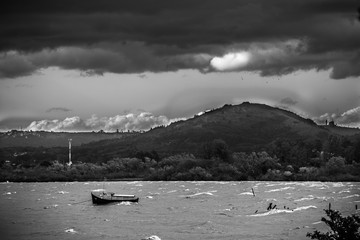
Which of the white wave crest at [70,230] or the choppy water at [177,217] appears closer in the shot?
the choppy water at [177,217]

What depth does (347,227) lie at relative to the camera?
1415 inches

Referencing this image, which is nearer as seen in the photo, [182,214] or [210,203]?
[182,214]

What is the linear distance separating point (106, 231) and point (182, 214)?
3034 centimetres

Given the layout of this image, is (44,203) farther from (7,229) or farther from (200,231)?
(200,231)

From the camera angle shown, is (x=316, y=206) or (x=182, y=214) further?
(x=316, y=206)

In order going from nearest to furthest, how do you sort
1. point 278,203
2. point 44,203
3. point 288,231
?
point 288,231
point 278,203
point 44,203

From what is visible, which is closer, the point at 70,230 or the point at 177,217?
the point at 70,230

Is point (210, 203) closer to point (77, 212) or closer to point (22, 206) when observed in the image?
point (77, 212)

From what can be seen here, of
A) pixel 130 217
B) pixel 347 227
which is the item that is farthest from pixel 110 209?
pixel 347 227

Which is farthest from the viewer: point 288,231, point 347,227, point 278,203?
point 278,203

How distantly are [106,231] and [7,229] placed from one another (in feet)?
55.3

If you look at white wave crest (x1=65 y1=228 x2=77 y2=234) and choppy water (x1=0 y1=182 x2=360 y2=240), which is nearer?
choppy water (x1=0 y1=182 x2=360 y2=240)

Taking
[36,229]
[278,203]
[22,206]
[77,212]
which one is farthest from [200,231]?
[22,206]

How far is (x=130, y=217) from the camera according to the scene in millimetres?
120625
